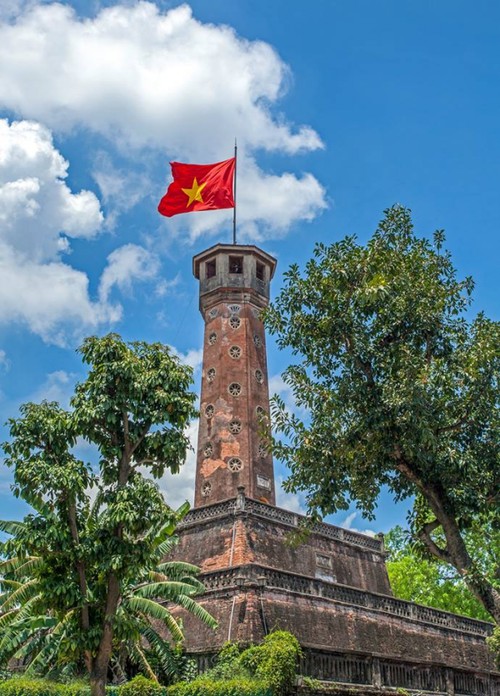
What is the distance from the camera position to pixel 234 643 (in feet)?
57.1

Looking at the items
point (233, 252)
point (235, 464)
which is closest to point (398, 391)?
point (235, 464)

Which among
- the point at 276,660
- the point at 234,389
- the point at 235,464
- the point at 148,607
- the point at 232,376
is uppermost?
the point at 232,376

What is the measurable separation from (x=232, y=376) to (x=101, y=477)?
1722 centimetres

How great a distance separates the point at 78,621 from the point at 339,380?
7.23 metres

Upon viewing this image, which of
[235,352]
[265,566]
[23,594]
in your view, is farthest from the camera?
[235,352]

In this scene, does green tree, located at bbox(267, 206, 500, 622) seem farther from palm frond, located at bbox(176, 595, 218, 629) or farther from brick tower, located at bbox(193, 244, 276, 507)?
brick tower, located at bbox(193, 244, 276, 507)

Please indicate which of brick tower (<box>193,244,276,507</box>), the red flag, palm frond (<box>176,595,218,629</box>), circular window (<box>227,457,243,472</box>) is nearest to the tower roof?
brick tower (<box>193,244,276,507</box>)

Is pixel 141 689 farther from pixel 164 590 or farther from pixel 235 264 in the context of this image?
pixel 235 264

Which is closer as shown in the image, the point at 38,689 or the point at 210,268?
the point at 38,689

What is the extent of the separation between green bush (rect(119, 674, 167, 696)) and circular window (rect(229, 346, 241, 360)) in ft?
58.3

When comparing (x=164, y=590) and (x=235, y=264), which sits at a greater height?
(x=235, y=264)

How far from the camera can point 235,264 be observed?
33.6 m

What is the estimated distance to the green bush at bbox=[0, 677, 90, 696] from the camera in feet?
44.6

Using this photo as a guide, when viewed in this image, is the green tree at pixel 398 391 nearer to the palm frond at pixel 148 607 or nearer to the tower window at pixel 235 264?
the palm frond at pixel 148 607
